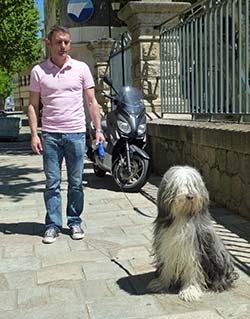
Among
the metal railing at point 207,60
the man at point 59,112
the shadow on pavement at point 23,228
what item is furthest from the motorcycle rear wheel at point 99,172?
the man at point 59,112

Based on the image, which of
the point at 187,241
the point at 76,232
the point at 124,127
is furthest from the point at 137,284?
the point at 124,127

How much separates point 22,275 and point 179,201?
63.6 inches

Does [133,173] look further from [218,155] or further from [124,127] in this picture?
[218,155]

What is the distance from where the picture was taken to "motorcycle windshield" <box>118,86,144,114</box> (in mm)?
7613

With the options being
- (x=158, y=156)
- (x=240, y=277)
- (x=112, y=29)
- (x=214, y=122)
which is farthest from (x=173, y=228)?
(x=112, y=29)

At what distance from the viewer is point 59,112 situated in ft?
16.3

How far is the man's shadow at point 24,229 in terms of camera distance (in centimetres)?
552

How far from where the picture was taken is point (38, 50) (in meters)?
37.4

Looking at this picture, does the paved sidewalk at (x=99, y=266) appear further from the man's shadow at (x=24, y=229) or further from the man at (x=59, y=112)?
the man at (x=59, y=112)

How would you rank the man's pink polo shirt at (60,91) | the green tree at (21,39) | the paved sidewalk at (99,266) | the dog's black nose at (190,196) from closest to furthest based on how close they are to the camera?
the dog's black nose at (190,196)
the paved sidewalk at (99,266)
the man's pink polo shirt at (60,91)
the green tree at (21,39)

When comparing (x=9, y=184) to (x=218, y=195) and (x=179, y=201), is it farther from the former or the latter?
(x=179, y=201)

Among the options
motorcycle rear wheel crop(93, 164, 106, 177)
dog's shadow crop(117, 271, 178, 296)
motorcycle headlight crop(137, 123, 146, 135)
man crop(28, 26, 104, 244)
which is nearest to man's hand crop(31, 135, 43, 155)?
man crop(28, 26, 104, 244)

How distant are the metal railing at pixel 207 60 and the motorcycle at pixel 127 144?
843mm

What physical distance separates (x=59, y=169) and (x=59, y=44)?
1.21m
